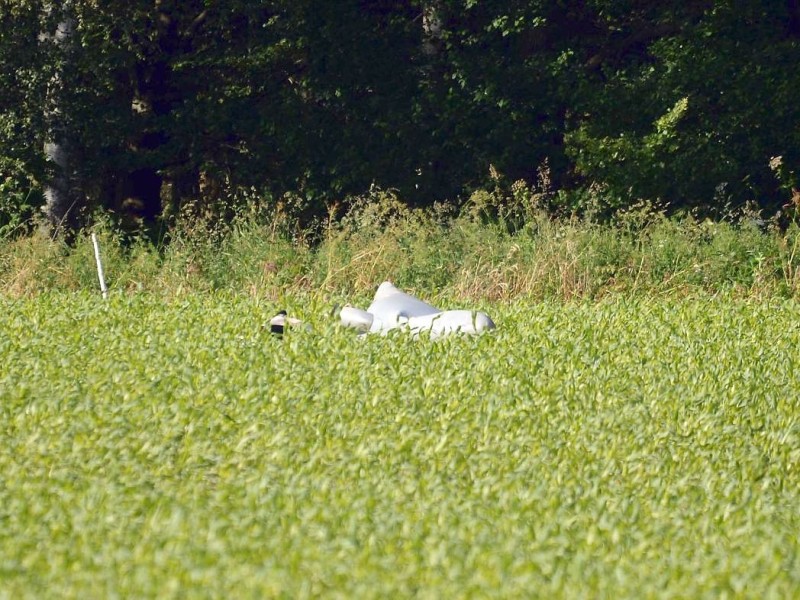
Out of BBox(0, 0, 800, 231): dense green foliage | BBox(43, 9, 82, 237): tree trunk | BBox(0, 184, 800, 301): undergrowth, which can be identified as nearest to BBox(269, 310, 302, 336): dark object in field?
BBox(0, 184, 800, 301): undergrowth

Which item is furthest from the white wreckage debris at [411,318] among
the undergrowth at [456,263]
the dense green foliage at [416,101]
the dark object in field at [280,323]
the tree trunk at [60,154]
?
the dense green foliage at [416,101]

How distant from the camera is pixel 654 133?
17.1 meters

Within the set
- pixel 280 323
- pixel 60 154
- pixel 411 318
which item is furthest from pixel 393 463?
pixel 60 154

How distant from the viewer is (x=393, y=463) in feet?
16.7

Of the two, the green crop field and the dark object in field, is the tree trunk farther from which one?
the green crop field

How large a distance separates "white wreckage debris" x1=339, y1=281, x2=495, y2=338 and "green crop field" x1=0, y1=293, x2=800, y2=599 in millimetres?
175

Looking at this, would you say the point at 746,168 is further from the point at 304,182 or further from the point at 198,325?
the point at 198,325

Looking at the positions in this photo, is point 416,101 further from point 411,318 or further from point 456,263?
point 411,318

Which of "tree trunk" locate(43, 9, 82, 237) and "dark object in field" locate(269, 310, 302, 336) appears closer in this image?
"dark object in field" locate(269, 310, 302, 336)

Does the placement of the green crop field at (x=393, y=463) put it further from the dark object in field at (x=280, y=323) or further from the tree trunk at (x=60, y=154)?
the tree trunk at (x=60, y=154)

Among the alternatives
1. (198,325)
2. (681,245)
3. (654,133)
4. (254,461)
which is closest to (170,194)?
(654,133)

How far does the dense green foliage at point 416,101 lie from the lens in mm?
16938

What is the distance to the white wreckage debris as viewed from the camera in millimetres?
8539

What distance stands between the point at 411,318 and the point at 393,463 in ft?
12.4
